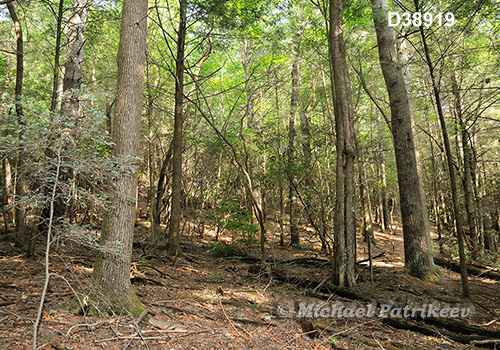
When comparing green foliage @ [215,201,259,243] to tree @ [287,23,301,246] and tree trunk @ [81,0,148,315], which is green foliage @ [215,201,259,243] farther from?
tree trunk @ [81,0,148,315]

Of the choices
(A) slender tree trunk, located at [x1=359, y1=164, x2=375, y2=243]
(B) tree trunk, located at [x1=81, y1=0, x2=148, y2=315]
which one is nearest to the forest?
(B) tree trunk, located at [x1=81, y1=0, x2=148, y2=315]

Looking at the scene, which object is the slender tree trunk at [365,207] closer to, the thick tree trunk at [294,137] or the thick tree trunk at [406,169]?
the thick tree trunk at [294,137]

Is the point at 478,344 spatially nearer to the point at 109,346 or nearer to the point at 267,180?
the point at 109,346

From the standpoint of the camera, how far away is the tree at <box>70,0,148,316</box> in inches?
155

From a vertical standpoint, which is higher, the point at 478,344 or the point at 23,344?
the point at 23,344

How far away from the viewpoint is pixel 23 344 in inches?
118

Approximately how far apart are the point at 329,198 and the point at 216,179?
4827 mm

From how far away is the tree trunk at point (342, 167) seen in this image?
6.30m

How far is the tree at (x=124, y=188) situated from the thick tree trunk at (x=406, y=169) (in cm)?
663

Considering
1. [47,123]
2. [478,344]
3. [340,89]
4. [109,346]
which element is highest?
[340,89]

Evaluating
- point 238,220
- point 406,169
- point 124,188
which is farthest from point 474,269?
point 124,188

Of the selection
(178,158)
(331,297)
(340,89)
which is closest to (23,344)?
(331,297)

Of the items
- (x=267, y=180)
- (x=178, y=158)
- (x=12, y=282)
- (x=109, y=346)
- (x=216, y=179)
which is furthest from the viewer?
(x=216, y=179)

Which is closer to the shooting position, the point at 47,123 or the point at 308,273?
the point at 47,123
